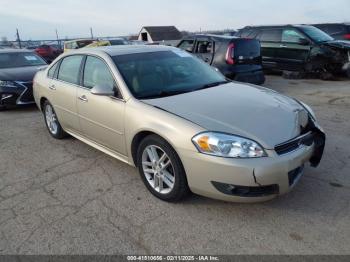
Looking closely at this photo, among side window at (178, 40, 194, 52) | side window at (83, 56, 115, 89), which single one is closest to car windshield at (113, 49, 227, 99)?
side window at (83, 56, 115, 89)

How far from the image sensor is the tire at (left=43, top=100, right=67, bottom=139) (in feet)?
17.5

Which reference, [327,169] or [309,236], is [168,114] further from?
[327,169]

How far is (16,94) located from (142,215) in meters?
5.83

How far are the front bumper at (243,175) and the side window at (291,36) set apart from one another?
8.84m

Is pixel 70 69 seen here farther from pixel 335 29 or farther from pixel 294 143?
pixel 335 29

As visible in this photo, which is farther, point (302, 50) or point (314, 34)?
point (314, 34)

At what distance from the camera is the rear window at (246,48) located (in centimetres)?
832

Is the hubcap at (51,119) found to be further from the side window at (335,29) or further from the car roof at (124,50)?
the side window at (335,29)

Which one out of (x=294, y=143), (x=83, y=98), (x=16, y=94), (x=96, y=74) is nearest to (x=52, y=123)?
(x=83, y=98)

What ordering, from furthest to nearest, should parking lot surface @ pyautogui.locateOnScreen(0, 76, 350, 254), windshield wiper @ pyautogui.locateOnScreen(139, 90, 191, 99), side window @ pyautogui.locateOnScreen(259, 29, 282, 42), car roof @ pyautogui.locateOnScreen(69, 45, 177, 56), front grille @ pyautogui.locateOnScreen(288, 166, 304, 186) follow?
side window @ pyautogui.locateOnScreen(259, 29, 282, 42)
car roof @ pyautogui.locateOnScreen(69, 45, 177, 56)
windshield wiper @ pyautogui.locateOnScreen(139, 90, 191, 99)
front grille @ pyautogui.locateOnScreen(288, 166, 304, 186)
parking lot surface @ pyautogui.locateOnScreen(0, 76, 350, 254)

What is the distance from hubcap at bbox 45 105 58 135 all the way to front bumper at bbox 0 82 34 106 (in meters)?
2.51

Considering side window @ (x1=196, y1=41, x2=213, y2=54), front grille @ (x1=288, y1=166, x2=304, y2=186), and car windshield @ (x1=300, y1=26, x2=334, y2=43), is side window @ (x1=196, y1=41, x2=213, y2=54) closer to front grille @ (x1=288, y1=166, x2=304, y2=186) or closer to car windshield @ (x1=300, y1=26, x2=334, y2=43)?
car windshield @ (x1=300, y1=26, x2=334, y2=43)

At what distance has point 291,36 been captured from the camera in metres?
11.0

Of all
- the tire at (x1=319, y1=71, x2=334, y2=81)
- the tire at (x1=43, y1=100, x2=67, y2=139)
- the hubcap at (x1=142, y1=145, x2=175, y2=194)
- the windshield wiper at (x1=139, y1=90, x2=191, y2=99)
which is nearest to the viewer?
the hubcap at (x1=142, y1=145, x2=175, y2=194)
